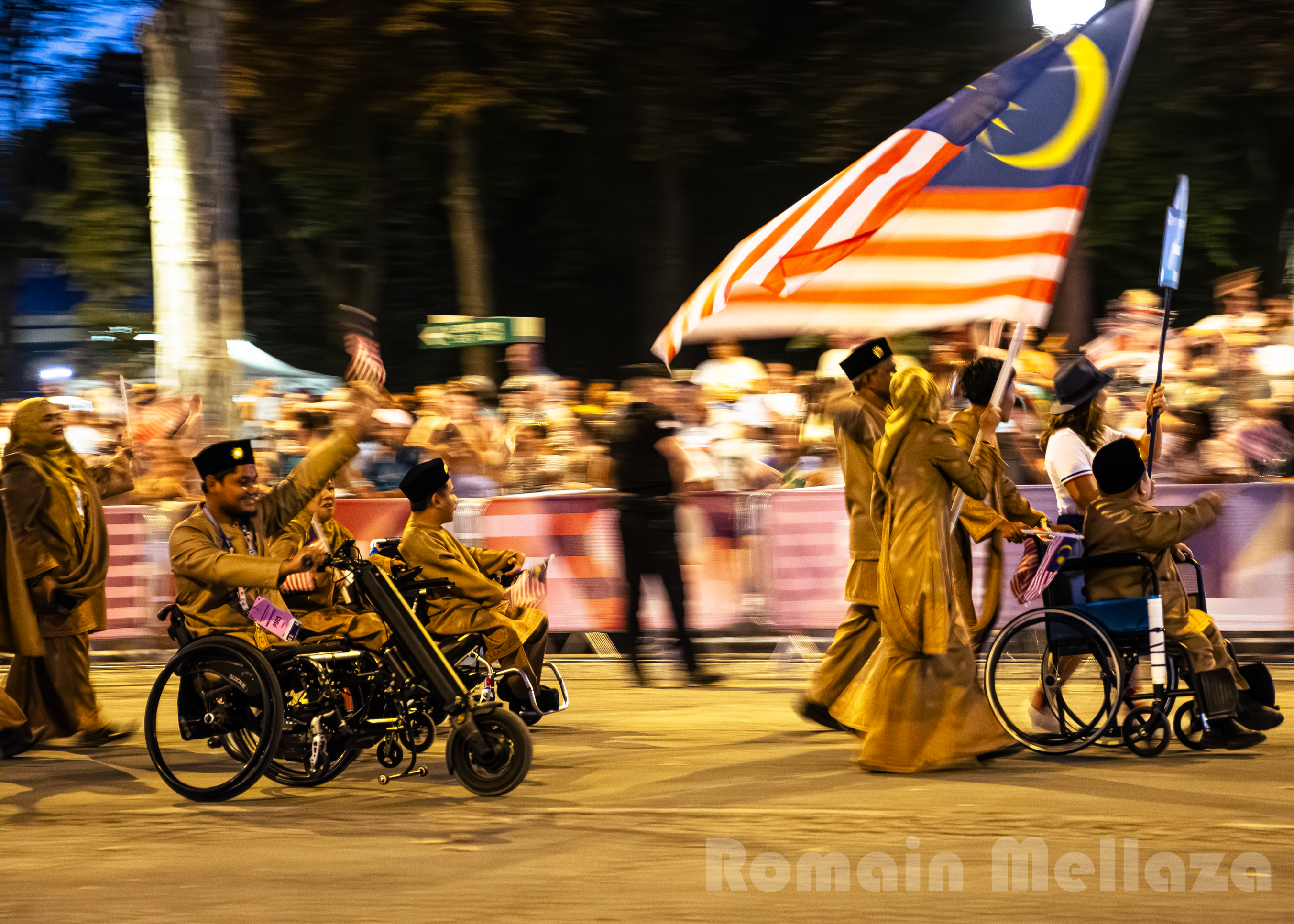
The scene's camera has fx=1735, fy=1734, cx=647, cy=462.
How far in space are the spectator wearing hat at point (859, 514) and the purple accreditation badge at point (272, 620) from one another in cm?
298

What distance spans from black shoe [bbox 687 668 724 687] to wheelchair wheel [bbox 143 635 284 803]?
430cm

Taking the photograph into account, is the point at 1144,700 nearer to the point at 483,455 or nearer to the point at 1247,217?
the point at 483,455

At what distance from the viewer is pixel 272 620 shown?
7637 millimetres

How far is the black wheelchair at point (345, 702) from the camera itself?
7578mm

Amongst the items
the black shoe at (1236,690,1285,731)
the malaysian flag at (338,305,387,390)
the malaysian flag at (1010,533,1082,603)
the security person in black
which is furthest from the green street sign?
the black shoe at (1236,690,1285,731)

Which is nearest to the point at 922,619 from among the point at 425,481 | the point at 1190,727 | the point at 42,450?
the point at 1190,727

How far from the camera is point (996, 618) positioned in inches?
361

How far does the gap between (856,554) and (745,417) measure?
15.4 feet

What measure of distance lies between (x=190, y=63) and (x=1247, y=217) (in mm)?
12084

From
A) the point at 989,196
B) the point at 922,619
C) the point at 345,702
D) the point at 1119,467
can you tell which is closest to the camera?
the point at 345,702

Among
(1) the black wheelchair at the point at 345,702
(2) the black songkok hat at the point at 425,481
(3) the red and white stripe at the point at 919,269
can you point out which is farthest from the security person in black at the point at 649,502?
(1) the black wheelchair at the point at 345,702

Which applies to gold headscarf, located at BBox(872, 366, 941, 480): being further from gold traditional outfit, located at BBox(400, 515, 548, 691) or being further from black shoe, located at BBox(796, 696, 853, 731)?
gold traditional outfit, located at BBox(400, 515, 548, 691)

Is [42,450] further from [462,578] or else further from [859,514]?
[859,514]

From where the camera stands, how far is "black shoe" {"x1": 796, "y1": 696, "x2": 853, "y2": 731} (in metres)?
9.34
